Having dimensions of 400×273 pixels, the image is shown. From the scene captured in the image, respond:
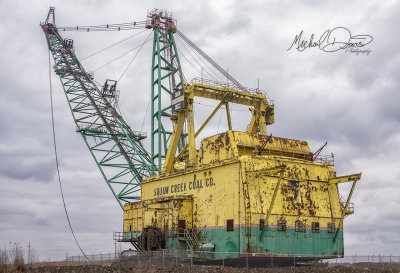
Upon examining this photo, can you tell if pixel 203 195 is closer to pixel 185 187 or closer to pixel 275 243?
pixel 185 187

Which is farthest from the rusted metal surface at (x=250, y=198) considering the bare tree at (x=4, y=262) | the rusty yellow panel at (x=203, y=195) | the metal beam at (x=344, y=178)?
the bare tree at (x=4, y=262)

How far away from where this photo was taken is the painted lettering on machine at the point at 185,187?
30.3 meters

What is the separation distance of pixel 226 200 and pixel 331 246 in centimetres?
697

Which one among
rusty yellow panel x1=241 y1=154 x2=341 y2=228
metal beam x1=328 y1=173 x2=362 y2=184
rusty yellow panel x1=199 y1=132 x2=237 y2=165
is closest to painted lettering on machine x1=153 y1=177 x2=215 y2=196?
rusty yellow panel x1=199 y1=132 x2=237 y2=165

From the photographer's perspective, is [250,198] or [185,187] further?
[185,187]

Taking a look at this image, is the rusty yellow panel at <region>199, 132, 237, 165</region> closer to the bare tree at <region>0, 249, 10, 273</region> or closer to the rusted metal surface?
the rusted metal surface

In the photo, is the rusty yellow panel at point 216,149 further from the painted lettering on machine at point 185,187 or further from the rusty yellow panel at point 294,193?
the rusty yellow panel at point 294,193

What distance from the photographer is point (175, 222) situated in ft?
102

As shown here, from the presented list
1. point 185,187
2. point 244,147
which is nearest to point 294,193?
point 244,147

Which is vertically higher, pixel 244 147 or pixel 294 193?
pixel 244 147

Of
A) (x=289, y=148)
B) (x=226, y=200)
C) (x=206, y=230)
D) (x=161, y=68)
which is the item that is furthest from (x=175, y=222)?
(x=161, y=68)

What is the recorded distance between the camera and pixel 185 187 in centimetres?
3238

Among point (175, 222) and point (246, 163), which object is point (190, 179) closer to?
point (175, 222)

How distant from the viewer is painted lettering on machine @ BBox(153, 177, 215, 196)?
3028cm
